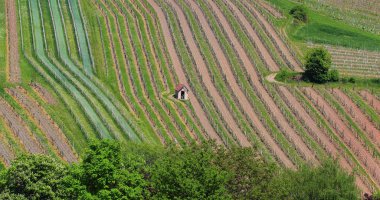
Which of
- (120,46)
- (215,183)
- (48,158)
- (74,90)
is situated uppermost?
(120,46)

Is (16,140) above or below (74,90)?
below

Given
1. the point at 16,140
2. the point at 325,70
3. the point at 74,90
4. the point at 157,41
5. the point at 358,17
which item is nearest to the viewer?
the point at 16,140

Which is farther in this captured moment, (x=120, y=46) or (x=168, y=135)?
(x=120, y=46)

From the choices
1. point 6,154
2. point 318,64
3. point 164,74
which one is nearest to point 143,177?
point 6,154

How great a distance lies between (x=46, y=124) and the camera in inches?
3684

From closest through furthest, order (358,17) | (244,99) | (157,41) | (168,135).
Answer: (168,135) < (244,99) < (157,41) < (358,17)

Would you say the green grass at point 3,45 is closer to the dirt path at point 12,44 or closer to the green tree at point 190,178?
the dirt path at point 12,44

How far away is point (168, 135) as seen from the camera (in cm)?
9894

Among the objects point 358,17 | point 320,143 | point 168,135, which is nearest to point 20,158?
point 168,135

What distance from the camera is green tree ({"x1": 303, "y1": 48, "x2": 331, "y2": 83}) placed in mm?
121812

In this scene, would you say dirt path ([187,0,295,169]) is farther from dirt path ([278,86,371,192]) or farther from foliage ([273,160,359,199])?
foliage ([273,160,359,199])

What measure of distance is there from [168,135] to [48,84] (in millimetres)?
20563

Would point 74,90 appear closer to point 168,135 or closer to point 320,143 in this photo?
point 168,135

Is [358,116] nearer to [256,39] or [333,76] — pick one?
[333,76]
